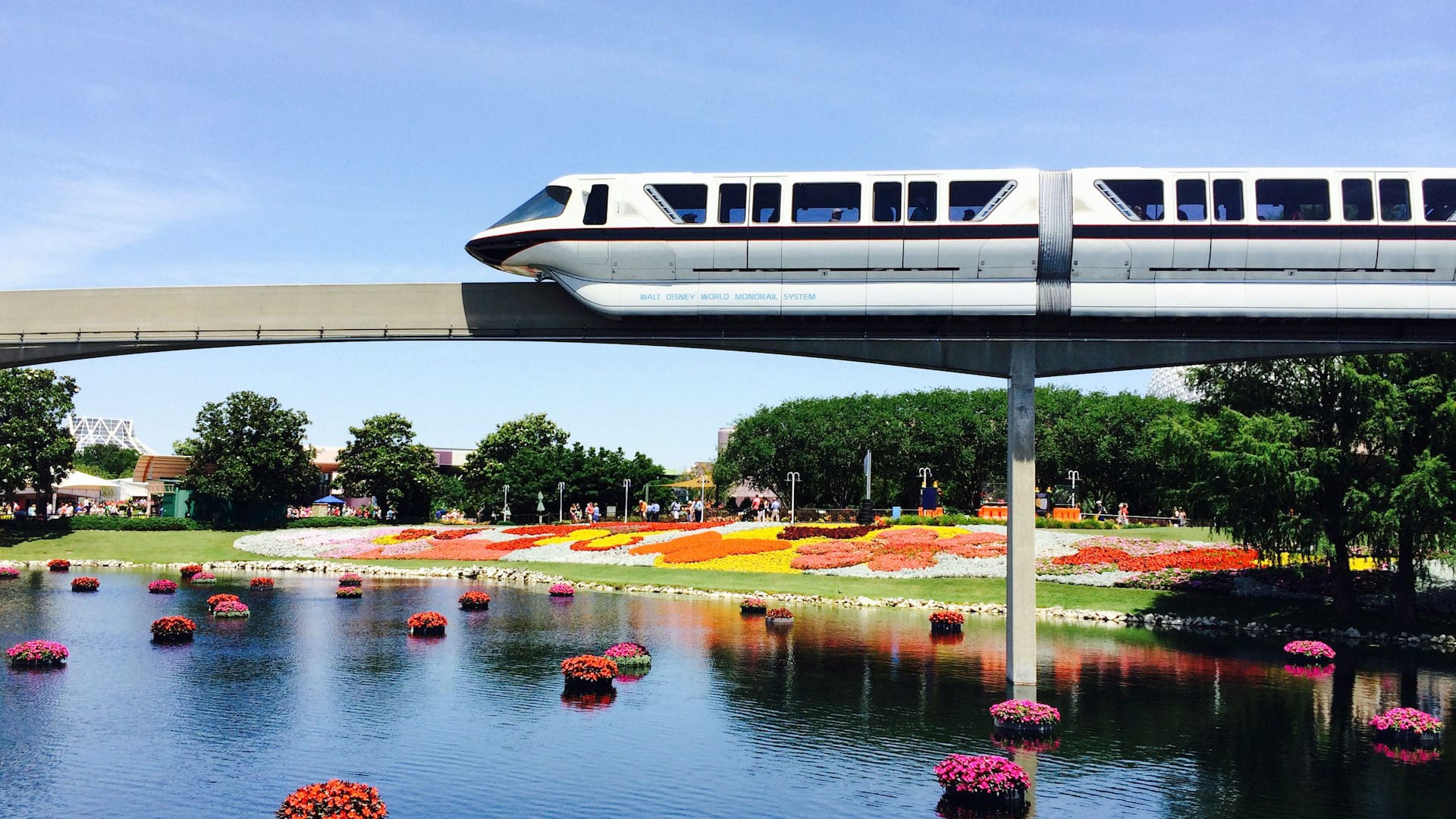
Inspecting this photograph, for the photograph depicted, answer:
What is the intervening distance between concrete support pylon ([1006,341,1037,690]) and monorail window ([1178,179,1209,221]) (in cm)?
497

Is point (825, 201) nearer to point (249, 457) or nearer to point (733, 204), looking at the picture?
point (733, 204)

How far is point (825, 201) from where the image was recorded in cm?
3002

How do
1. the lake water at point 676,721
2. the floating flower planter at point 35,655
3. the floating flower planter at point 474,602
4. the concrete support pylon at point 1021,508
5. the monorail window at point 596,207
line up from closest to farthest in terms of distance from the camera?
the lake water at point 676,721 < the concrete support pylon at point 1021,508 < the monorail window at point 596,207 < the floating flower planter at point 35,655 < the floating flower planter at point 474,602

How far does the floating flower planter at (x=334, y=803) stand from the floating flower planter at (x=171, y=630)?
22872mm

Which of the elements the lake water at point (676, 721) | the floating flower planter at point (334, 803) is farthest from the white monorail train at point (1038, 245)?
the floating flower planter at point (334, 803)

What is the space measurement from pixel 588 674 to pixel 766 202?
14.0 m

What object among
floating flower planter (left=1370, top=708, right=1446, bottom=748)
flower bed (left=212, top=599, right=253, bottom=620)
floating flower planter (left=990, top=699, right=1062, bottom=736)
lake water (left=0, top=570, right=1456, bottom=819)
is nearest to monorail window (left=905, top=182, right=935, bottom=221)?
floating flower planter (left=990, top=699, right=1062, bottom=736)

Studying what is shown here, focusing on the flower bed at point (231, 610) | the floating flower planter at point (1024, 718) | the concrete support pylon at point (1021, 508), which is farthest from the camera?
the flower bed at point (231, 610)

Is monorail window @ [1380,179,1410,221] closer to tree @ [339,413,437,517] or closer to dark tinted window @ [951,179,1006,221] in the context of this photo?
A: dark tinted window @ [951,179,1006,221]

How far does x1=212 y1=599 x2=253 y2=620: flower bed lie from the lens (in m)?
45.8

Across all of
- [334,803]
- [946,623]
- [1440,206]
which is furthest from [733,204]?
[946,623]

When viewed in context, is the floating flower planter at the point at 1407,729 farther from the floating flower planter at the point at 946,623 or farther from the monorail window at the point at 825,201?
the floating flower planter at the point at 946,623

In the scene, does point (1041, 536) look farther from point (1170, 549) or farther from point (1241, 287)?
point (1241, 287)

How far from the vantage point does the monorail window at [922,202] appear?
29656 millimetres
